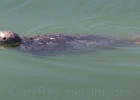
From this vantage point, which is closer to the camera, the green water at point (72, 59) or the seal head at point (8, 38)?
the green water at point (72, 59)

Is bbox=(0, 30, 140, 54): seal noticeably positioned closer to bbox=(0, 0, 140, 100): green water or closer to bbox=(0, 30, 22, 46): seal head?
bbox=(0, 30, 22, 46): seal head

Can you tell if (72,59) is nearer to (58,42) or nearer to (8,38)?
(58,42)

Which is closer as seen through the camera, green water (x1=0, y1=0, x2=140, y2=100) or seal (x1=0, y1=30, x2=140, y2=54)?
green water (x1=0, y1=0, x2=140, y2=100)

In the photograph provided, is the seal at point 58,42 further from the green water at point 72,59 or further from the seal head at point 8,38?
the green water at point 72,59

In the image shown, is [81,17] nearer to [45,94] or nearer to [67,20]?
[67,20]

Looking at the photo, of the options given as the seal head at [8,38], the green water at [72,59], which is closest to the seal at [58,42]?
the seal head at [8,38]

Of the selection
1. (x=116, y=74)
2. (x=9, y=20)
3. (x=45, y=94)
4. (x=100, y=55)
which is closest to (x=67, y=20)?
(x=9, y=20)

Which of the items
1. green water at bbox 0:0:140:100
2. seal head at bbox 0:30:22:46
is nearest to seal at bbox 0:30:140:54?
seal head at bbox 0:30:22:46
